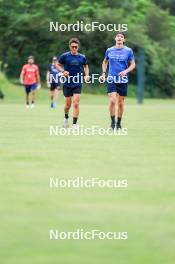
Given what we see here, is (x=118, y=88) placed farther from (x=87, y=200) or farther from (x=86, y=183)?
(x=87, y=200)

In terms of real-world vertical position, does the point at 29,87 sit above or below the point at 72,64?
below

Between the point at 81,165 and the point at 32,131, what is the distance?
23.1 ft

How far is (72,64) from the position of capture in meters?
20.3

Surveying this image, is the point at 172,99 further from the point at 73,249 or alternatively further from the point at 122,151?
the point at 73,249

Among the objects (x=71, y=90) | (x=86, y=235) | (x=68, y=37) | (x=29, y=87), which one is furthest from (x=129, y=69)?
(x=68, y=37)

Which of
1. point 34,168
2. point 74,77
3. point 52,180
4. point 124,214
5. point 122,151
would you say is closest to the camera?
point 124,214

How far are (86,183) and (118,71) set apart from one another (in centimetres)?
935

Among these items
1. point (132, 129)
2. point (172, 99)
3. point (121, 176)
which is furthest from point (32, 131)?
point (172, 99)

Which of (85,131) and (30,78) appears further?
(30,78)

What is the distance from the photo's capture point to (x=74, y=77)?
2047 cm

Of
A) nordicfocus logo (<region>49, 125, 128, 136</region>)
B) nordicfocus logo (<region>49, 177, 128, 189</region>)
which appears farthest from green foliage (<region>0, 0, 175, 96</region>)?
nordicfocus logo (<region>49, 177, 128, 189</region>)

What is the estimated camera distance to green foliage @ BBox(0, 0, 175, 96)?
163ft

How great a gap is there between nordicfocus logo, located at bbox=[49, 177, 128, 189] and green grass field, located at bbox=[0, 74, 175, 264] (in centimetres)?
10

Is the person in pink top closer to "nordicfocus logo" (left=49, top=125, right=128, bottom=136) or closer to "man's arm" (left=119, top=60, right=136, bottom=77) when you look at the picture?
"nordicfocus logo" (left=49, top=125, right=128, bottom=136)
